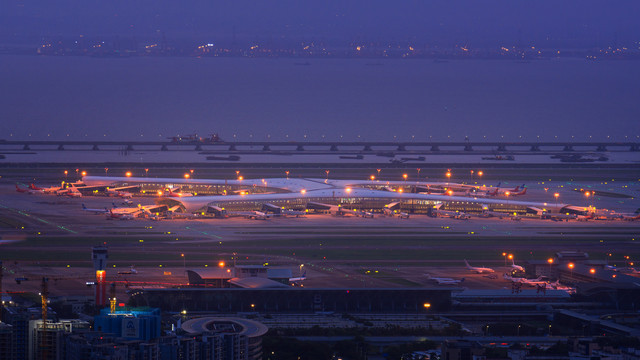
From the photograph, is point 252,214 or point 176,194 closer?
point 252,214

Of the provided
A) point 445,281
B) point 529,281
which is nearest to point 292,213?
point 445,281

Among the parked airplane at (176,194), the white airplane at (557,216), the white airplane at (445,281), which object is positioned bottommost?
the white airplane at (445,281)

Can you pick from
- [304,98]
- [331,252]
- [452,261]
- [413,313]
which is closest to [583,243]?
[452,261]

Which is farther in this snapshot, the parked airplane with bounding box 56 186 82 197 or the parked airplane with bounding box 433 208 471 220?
the parked airplane with bounding box 56 186 82 197

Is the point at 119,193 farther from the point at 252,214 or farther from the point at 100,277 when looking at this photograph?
the point at 100,277

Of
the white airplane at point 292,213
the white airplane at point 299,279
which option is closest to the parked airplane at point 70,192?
the white airplane at point 292,213

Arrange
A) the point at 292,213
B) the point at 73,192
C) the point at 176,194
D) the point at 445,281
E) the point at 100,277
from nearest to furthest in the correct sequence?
1. the point at 100,277
2. the point at 445,281
3. the point at 292,213
4. the point at 176,194
5. the point at 73,192

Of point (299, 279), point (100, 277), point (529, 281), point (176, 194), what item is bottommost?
point (529, 281)

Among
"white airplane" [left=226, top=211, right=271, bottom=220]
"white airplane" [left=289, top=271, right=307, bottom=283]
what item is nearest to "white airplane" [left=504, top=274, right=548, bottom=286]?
"white airplane" [left=289, top=271, right=307, bottom=283]

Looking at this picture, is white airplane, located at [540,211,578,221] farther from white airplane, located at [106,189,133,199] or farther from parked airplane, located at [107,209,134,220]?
white airplane, located at [106,189,133,199]

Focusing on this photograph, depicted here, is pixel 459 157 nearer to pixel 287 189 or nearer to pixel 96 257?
pixel 287 189

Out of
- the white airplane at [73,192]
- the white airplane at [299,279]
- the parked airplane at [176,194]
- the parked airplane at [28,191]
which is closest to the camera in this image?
the white airplane at [299,279]

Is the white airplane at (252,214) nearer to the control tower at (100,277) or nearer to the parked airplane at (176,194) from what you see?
the parked airplane at (176,194)
